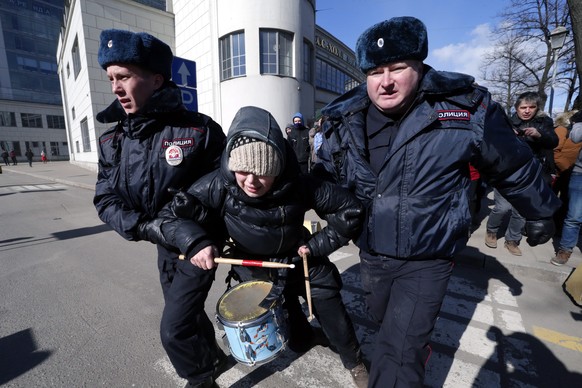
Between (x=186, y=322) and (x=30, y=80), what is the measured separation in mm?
53376

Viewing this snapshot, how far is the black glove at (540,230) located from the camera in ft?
5.48

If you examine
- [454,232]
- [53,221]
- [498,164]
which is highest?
[498,164]

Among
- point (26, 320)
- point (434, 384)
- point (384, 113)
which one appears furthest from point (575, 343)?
point (26, 320)

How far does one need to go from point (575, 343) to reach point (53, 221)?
894 centimetres

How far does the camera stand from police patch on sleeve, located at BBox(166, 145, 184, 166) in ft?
5.95

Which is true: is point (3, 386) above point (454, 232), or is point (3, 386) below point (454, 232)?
below

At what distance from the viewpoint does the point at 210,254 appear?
167 cm

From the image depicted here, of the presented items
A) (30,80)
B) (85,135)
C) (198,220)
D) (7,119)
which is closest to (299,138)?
(198,220)

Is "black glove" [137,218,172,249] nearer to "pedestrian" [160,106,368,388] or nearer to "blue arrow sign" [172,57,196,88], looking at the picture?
"pedestrian" [160,106,368,388]

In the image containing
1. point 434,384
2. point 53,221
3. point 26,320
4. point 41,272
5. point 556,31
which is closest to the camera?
point 434,384

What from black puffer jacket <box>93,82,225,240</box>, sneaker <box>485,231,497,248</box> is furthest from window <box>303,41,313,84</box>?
black puffer jacket <box>93,82,225,240</box>

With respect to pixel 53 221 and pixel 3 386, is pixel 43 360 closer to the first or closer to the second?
pixel 3 386

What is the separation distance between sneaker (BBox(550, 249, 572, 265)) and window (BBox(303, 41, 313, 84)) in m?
12.8

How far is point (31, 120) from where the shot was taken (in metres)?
38.8
